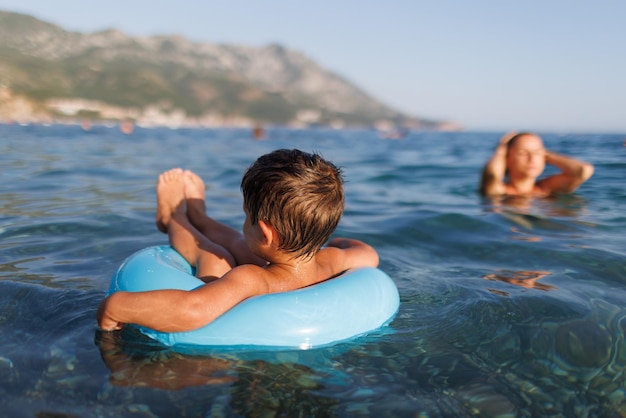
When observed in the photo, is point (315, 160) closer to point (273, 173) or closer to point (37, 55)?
point (273, 173)

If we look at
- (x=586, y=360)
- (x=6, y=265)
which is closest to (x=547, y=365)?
(x=586, y=360)

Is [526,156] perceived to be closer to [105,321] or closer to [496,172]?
[496,172]

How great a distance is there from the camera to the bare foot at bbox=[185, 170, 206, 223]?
344 centimetres

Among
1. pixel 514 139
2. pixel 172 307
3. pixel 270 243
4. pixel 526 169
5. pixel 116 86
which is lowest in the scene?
pixel 172 307

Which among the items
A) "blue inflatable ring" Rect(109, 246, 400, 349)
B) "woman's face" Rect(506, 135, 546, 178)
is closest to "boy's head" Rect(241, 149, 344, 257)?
"blue inflatable ring" Rect(109, 246, 400, 349)

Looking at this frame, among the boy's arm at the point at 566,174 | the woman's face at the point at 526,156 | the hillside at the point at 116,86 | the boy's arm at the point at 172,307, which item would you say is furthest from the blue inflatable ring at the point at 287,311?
the hillside at the point at 116,86

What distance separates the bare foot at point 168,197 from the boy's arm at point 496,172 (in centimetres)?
399

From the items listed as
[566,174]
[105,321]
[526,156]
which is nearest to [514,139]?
[526,156]

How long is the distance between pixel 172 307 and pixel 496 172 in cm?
499

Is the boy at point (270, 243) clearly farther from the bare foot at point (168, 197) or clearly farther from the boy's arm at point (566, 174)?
the boy's arm at point (566, 174)

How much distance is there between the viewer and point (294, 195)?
7.24 feet

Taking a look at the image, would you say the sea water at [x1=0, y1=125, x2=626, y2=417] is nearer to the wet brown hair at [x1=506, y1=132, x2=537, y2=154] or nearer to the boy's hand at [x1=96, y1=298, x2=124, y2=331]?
the boy's hand at [x1=96, y1=298, x2=124, y2=331]

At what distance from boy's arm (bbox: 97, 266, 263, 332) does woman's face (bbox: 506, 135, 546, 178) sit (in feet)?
15.0

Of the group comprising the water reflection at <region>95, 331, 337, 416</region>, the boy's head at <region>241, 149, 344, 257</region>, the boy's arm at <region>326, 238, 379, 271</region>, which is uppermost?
the boy's head at <region>241, 149, 344, 257</region>
